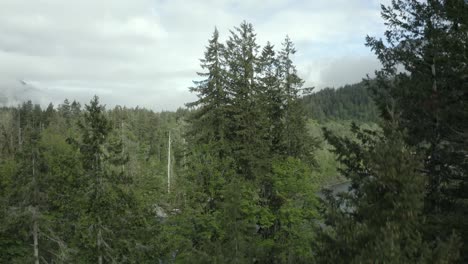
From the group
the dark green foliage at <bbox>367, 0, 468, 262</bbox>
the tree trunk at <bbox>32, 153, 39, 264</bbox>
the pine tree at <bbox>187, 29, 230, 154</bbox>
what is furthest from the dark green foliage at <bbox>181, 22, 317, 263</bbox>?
the dark green foliage at <bbox>367, 0, 468, 262</bbox>

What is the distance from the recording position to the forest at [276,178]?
921 centimetres

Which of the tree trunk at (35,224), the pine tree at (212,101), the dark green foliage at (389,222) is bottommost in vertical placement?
the tree trunk at (35,224)

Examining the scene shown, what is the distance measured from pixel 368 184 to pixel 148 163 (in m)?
84.6

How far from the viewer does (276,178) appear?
24844mm

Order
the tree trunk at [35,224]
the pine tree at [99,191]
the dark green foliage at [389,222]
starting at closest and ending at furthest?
the dark green foliage at [389,222]
the pine tree at [99,191]
the tree trunk at [35,224]

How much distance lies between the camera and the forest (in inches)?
363

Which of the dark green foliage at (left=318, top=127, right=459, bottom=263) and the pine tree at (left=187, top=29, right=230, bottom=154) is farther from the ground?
the pine tree at (left=187, top=29, right=230, bottom=154)

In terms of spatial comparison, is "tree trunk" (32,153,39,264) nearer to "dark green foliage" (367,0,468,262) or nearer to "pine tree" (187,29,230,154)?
"pine tree" (187,29,230,154)

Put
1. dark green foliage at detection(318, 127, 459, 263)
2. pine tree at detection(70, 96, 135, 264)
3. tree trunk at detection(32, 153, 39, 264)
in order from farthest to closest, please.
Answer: tree trunk at detection(32, 153, 39, 264) < pine tree at detection(70, 96, 135, 264) < dark green foliage at detection(318, 127, 459, 263)

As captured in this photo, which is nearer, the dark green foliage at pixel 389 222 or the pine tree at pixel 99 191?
the dark green foliage at pixel 389 222

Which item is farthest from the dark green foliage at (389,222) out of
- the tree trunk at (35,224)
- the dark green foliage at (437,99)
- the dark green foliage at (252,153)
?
the tree trunk at (35,224)

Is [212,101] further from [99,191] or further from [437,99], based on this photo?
[437,99]

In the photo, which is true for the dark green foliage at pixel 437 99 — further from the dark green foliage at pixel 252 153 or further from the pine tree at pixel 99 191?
the pine tree at pixel 99 191

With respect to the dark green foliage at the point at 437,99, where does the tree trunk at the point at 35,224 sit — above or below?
below
